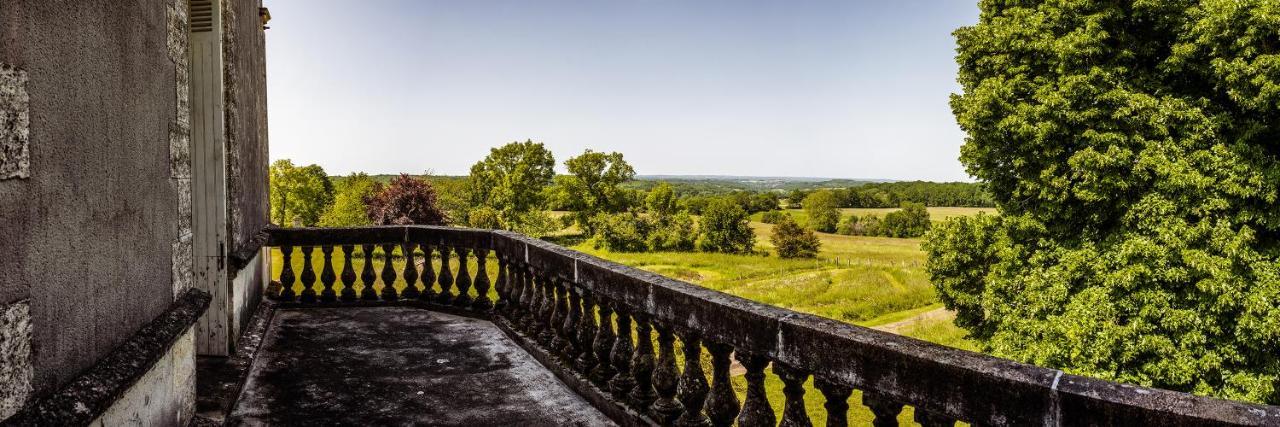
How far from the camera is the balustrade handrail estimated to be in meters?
1.67

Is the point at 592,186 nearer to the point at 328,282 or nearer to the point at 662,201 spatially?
the point at 662,201

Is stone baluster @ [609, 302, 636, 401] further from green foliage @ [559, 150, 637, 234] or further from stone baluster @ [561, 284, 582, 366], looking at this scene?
green foliage @ [559, 150, 637, 234]

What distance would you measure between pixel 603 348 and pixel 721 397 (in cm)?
106

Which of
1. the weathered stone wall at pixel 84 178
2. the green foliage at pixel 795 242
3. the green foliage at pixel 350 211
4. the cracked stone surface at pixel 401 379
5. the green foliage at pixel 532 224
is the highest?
the weathered stone wall at pixel 84 178

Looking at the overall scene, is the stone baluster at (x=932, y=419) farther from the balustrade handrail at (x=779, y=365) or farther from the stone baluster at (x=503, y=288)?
the stone baluster at (x=503, y=288)

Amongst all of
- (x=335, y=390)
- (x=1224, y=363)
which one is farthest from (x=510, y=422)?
(x=1224, y=363)

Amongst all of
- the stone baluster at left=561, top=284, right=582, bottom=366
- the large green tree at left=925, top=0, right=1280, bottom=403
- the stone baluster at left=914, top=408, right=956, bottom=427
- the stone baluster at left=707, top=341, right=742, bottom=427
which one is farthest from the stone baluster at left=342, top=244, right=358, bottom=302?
the large green tree at left=925, top=0, right=1280, bottom=403

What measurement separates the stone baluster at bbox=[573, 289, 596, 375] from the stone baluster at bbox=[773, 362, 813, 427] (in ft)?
5.08

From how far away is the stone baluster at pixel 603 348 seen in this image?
11.9 ft

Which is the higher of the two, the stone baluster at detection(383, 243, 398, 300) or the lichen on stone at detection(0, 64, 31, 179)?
the lichen on stone at detection(0, 64, 31, 179)

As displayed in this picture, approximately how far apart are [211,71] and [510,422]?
2726 mm

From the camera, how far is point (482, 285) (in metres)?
5.62

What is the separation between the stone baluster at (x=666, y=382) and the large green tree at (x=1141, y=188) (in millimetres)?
11368

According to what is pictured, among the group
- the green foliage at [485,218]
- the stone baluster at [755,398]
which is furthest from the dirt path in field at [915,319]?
the stone baluster at [755,398]
